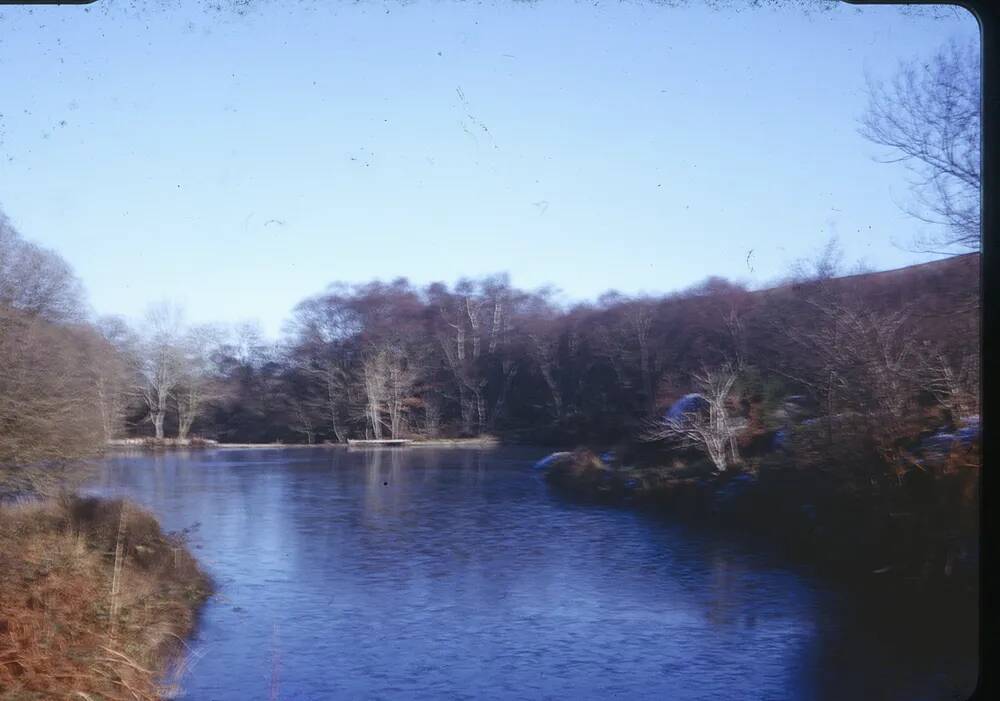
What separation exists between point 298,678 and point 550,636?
5.84 ft

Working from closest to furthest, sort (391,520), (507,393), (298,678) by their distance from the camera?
(298,678) < (507,393) < (391,520)

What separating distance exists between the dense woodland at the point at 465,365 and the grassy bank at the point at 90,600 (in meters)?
0.54

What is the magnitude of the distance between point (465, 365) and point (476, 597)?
1974mm

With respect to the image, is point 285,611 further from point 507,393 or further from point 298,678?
point 507,393

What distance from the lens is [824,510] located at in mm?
6277

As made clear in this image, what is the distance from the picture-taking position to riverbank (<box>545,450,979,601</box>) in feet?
18.3

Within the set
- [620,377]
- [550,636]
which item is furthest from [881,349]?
[550,636]

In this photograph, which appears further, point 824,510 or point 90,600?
point 824,510

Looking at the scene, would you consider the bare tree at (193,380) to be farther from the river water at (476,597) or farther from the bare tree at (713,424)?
the bare tree at (713,424)

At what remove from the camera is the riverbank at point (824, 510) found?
5566 millimetres

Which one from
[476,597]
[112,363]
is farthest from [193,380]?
[476,597]

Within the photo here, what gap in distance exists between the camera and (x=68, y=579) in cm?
449

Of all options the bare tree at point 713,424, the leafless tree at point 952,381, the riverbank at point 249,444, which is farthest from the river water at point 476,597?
the leafless tree at point 952,381

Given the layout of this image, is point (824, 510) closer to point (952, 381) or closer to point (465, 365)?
point (952, 381)
